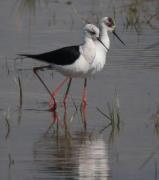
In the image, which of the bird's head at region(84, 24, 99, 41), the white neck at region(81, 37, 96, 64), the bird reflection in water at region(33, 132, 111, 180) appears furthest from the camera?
the bird's head at region(84, 24, 99, 41)

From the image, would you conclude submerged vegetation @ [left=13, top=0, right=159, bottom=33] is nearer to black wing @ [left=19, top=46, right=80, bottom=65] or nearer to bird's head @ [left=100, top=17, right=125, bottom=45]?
bird's head @ [left=100, top=17, right=125, bottom=45]

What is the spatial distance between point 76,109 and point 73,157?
1.91 metres

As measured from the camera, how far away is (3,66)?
11.7 meters

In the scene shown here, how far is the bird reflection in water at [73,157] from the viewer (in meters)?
7.73

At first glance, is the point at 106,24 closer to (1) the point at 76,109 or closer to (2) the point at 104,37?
(2) the point at 104,37

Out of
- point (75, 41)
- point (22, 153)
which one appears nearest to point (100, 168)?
point (22, 153)

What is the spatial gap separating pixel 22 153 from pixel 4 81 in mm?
2879

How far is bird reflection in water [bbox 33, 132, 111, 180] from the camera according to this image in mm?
7728

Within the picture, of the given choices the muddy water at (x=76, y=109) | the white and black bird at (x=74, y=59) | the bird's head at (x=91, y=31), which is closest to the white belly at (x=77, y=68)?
the white and black bird at (x=74, y=59)

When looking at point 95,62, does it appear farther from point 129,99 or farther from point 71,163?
point 71,163

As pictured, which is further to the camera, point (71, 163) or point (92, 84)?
point (92, 84)

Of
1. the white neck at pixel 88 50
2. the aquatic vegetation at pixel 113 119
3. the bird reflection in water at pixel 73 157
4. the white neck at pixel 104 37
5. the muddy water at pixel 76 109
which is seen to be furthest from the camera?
the white neck at pixel 104 37

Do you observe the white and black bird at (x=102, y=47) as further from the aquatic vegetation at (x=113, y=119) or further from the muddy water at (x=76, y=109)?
the aquatic vegetation at (x=113, y=119)

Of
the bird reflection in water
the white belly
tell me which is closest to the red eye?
the white belly
